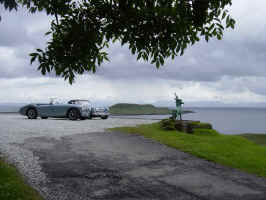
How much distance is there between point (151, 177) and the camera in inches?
237

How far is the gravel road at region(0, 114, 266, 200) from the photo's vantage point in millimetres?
5043

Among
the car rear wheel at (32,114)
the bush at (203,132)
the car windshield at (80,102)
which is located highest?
the car windshield at (80,102)

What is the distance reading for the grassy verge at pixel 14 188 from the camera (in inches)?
176

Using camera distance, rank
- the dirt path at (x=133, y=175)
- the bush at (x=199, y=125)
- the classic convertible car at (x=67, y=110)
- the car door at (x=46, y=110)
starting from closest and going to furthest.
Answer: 1. the dirt path at (x=133, y=175)
2. the bush at (x=199, y=125)
3. the classic convertible car at (x=67, y=110)
4. the car door at (x=46, y=110)

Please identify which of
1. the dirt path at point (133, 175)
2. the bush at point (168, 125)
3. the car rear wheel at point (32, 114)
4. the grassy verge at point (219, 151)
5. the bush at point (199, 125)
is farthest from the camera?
the car rear wheel at point (32, 114)

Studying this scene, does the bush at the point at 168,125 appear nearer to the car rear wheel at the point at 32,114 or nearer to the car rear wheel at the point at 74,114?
the car rear wheel at the point at 74,114

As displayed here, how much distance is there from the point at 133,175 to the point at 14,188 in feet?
7.87

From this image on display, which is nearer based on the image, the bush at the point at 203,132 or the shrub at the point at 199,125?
the bush at the point at 203,132

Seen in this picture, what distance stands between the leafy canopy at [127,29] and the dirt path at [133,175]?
209cm

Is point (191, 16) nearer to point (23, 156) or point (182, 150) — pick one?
point (182, 150)

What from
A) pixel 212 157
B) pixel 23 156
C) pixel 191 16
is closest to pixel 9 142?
pixel 23 156

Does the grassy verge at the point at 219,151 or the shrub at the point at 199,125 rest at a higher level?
the shrub at the point at 199,125

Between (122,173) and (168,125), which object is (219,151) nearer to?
(122,173)

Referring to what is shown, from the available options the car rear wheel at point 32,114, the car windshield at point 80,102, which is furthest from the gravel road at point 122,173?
the car rear wheel at point 32,114
